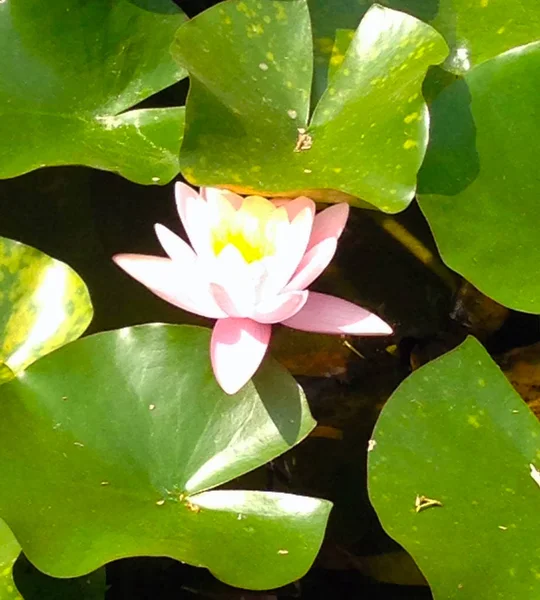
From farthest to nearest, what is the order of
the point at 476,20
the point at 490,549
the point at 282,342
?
1. the point at 282,342
2. the point at 476,20
3. the point at 490,549

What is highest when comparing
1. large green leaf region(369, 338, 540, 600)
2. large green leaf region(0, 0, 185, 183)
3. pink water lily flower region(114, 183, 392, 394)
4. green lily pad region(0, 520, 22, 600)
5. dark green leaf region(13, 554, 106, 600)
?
large green leaf region(0, 0, 185, 183)

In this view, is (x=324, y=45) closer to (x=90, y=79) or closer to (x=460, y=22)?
(x=460, y=22)

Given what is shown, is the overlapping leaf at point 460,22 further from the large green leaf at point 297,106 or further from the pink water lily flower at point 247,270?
the pink water lily flower at point 247,270

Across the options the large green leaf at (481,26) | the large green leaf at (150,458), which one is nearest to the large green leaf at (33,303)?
the large green leaf at (150,458)

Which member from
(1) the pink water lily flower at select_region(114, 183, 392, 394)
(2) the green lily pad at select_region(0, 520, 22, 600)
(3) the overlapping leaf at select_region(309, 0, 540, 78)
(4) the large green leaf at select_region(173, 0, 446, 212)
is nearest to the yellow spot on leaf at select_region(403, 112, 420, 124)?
(4) the large green leaf at select_region(173, 0, 446, 212)

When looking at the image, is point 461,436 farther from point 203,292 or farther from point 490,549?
point 203,292

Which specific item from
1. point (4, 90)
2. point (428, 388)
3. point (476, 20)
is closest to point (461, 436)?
point (428, 388)

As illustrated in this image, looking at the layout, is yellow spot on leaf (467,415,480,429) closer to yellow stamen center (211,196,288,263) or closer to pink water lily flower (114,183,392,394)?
pink water lily flower (114,183,392,394)
